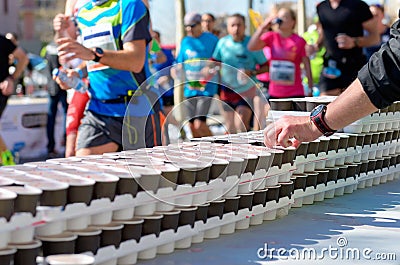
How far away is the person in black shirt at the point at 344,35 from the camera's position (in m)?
7.57

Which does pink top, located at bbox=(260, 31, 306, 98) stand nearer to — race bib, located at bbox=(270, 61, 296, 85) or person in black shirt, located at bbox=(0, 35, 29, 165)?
race bib, located at bbox=(270, 61, 296, 85)

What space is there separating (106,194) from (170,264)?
12.5 inches

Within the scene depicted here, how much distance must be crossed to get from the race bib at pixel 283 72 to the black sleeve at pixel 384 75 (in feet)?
21.7

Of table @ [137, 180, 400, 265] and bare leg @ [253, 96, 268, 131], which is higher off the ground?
bare leg @ [253, 96, 268, 131]

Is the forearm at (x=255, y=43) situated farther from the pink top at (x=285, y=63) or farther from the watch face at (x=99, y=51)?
the watch face at (x=99, y=51)

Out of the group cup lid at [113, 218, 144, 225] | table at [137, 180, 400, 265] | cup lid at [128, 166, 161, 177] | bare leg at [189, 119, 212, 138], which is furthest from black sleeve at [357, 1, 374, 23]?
cup lid at [113, 218, 144, 225]

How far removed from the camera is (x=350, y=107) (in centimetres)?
262

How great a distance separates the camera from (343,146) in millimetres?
3846

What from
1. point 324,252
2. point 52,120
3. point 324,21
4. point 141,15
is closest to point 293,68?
point 324,21

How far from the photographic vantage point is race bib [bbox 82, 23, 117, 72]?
4637 mm

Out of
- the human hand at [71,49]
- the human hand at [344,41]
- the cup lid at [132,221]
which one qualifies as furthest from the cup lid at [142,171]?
the human hand at [344,41]

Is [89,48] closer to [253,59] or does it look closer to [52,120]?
[253,59]

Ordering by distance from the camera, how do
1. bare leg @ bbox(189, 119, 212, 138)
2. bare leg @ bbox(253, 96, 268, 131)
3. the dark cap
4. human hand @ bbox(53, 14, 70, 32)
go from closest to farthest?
bare leg @ bbox(253, 96, 268, 131) < human hand @ bbox(53, 14, 70, 32) < bare leg @ bbox(189, 119, 212, 138) < the dark cap

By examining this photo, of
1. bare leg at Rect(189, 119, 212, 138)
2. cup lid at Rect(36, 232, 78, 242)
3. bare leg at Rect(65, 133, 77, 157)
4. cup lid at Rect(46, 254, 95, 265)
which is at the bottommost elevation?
bare leg at Rect(189, 119, 212, 138)
